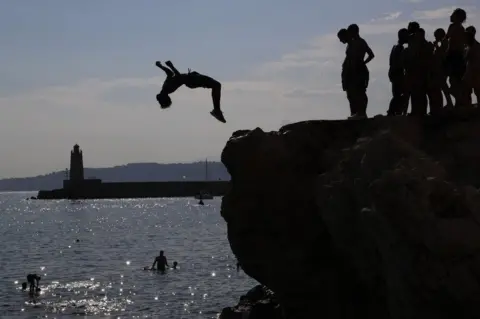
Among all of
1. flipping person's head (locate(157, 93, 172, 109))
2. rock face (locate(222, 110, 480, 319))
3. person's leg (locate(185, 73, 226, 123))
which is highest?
person's leg (locate(185, 73, 226, 123))

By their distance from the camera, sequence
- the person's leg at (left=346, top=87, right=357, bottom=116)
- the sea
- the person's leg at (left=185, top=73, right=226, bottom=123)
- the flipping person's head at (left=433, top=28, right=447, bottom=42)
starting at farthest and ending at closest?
the sea → the person's leg at (left=346, top=87, right=357, bottom=116) → the flipping person's head at (left=433, top=28, right=447, bottom=42) → the person's leg at (left=185, top=73, right=226, bottom=123)

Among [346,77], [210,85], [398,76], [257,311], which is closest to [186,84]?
[210,85]

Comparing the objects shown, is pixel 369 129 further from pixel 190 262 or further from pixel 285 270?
pixel 190 262

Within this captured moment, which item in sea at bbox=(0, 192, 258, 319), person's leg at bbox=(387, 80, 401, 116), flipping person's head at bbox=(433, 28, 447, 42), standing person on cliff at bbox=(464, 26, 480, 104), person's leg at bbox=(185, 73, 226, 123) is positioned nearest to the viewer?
standing person on cliff at bbox=(464, 26, 480, 104)

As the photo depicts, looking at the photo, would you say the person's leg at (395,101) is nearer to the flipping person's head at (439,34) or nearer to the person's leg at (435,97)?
the person's leg at (435,97)

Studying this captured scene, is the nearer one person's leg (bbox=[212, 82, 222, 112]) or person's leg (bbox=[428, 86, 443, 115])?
person's leg (bbox=[212, 82, 222, 112])

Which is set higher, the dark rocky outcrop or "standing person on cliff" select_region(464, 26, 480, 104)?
"standing person on cliff" select_region(464, 26, 480, 104)

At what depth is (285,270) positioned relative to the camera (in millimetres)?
15297

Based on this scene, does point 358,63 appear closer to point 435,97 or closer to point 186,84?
point 435,97

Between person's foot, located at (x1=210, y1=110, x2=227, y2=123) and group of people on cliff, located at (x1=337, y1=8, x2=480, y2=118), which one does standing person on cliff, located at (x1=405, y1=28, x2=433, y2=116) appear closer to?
group of people on cliff, located at (x1=337, y1=8, x2=480, y2=118)

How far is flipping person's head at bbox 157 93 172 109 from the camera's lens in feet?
49.5

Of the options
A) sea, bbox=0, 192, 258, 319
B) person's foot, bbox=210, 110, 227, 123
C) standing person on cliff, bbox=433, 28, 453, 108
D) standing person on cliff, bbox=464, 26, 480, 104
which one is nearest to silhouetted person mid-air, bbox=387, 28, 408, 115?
standing person on cliff, bbox=433, 28, 453, 108

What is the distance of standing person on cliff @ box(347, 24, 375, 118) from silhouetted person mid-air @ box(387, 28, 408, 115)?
1.60 ft

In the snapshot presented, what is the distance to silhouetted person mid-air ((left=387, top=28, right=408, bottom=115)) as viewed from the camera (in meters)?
16.3
